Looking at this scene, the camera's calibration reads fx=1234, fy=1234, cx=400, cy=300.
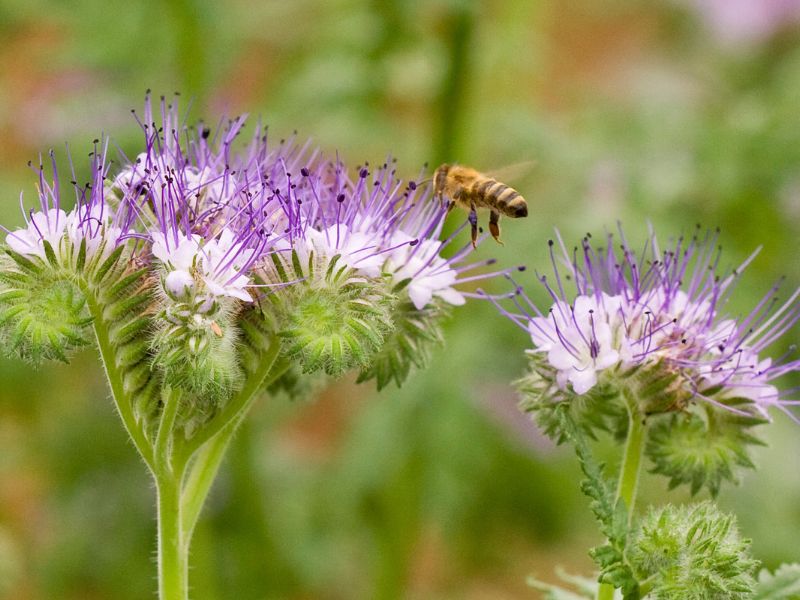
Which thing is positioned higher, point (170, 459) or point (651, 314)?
point (651, 314)

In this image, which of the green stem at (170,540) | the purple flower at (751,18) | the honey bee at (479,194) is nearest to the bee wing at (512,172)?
the honey bee at (479,194)

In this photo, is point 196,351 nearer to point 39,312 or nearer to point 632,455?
point 39,312

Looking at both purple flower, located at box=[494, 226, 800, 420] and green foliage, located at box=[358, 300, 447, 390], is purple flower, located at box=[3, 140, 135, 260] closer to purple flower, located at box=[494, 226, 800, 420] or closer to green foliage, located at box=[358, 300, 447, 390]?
green foliage, located at box=[358, 300, 447, 390]

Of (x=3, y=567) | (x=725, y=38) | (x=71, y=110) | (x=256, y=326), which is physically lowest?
(x=3, y=567)

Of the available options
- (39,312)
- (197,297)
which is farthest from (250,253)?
(39,312)

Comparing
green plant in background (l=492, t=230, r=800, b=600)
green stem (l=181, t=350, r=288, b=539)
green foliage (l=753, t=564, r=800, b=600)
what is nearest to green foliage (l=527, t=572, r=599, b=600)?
green plant in background (l=492, t=230, r=800, b=600)

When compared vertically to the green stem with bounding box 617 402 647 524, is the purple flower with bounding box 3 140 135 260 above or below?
above

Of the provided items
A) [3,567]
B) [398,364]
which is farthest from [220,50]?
[398,364]

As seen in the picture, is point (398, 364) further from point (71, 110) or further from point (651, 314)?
point (71, 110)
